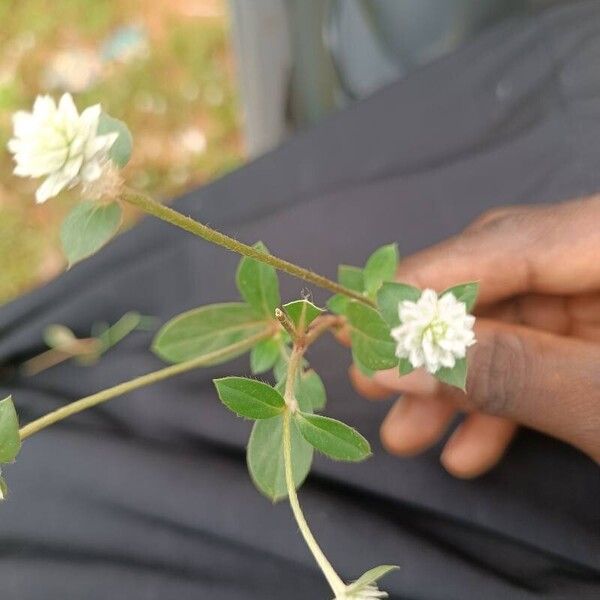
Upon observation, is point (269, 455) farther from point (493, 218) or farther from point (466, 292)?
point (493, 218)

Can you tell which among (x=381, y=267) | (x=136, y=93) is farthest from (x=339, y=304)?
(x=136, y=93)

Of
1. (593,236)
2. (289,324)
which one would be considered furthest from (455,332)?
(593,236)

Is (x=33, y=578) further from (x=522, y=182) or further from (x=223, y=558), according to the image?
(x=522, y=182)

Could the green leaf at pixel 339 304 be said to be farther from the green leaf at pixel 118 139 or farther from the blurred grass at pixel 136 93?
the blurred grass at pixel 136 93

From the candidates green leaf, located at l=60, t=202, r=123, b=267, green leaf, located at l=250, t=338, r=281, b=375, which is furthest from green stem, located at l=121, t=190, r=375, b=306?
green leaf, located at l=250, t=338, r=281, b=375

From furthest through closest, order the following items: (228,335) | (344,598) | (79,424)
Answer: (79,424) < (228,335) < (344,598)

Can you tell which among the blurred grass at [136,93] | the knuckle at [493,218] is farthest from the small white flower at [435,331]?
the blurred grass at [136,93]
